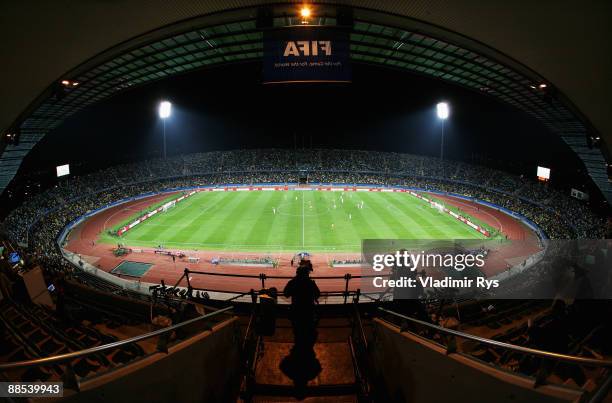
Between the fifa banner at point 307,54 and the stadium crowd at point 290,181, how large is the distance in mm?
22390

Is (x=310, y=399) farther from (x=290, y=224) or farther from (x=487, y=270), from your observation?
(x=290, y=224)

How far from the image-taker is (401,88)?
62.4 meters

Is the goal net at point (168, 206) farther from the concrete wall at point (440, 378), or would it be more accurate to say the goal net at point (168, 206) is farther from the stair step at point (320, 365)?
the concrete wall at point (440, 378)

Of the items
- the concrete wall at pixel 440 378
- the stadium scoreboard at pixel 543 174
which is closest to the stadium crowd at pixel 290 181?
the stadium scoreboard at pixel 543 174

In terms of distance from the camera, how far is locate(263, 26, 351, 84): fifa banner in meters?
13.2

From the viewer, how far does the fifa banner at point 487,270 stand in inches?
302

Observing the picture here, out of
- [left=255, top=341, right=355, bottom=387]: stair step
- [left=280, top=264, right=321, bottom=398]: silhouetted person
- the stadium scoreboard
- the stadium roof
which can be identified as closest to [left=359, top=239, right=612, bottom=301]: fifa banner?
[left=255, top=341, right=355, bottom=387]: stair step

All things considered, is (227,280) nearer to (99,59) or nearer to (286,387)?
(99,59)

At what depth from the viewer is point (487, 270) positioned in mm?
26812

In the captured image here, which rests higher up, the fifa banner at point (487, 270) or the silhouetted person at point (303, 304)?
the silhouetted person at point (303, 304)

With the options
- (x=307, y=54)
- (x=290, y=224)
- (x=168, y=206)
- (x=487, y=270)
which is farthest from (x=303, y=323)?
(x=168, y=206)

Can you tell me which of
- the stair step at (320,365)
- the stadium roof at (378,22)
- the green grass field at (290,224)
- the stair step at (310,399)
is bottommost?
the green grass field at (290,224)

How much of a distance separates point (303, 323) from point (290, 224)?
32070 millimetres

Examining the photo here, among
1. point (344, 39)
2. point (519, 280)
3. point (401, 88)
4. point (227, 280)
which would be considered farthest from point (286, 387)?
point (401, 88)
